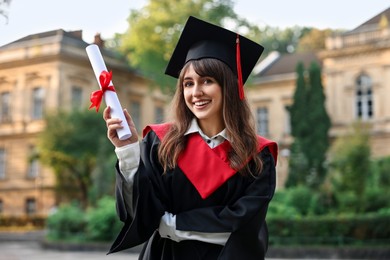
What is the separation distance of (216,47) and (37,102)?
26.5 meters

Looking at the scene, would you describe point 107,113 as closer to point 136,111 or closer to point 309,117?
point 309,117

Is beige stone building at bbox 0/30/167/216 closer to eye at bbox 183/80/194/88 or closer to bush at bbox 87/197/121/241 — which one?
bush at bbox 87/197/121/241

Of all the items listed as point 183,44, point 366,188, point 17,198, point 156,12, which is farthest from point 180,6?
point 183,44

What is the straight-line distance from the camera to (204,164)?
223 centimetres

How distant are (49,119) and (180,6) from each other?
24.1ft

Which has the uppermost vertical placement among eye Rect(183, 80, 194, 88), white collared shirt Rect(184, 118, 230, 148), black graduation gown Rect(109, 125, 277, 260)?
eye Rect(183, 80, 194, 88)

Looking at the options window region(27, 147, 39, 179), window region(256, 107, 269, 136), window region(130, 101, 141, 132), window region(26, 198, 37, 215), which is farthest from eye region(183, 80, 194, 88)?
window region(256, 107, 269, 136)

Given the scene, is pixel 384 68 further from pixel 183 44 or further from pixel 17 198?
pixel 183 44

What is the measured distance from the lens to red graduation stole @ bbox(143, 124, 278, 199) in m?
2.21

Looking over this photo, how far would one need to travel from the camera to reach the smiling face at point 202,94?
89.1 inches

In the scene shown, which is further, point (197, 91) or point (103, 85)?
point (197, 91)

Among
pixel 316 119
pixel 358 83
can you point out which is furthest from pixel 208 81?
pixel 358 83

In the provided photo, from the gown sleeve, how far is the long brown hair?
0.09 metres

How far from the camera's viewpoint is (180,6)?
26.6m
